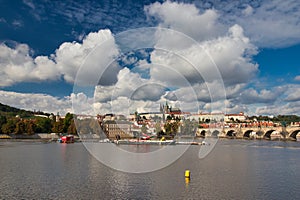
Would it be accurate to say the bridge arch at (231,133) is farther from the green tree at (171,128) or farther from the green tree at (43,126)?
the green tree at (43,126)

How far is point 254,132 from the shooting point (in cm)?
9919

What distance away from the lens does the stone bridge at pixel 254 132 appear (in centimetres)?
7844

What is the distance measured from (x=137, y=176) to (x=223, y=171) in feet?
21.3

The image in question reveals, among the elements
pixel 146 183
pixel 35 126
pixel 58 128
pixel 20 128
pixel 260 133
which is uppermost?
pixel 35 126

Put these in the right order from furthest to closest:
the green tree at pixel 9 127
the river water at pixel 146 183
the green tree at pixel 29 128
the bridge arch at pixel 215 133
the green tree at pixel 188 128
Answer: the bridge arch at pixel 215 133
the green tree at pixel 188 128
the green tree at pixel 29 128
the green tree at pixel 9 127
the river water at pixel 146 183

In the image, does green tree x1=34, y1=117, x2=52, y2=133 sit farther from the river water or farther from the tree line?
the river water

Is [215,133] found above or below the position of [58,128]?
below

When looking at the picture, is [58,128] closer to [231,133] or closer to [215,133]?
[215,133]

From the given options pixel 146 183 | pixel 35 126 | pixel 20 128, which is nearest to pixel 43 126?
pixel 35 126

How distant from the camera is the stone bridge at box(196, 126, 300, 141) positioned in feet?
257

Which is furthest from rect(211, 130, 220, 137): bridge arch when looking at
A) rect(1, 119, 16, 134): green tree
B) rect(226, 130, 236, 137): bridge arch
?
rect(1, 119, 16, 134): green tree

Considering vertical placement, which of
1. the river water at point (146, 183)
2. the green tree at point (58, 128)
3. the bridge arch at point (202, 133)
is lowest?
the river water at point (146, 183)

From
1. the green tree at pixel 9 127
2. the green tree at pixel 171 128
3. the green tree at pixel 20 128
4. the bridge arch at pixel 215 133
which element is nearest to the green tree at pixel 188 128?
the green tree at pixel 171 128

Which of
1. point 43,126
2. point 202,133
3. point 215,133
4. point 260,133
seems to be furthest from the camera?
point 202,133
